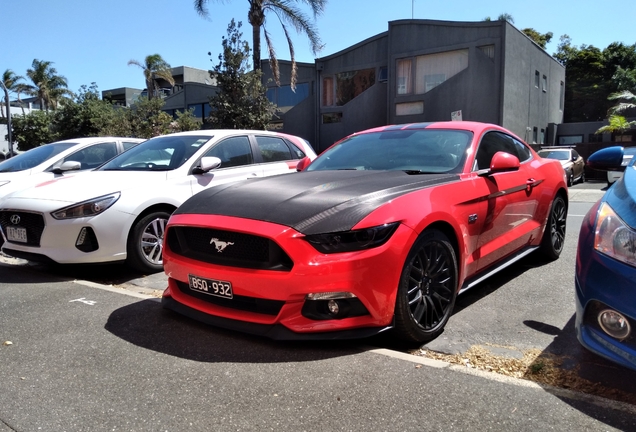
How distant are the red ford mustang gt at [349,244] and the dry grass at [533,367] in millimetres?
274

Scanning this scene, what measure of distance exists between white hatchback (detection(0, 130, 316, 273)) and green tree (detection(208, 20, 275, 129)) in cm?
1262

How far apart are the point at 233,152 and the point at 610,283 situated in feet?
16.2

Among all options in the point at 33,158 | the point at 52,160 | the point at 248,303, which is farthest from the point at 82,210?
the point at 33,158

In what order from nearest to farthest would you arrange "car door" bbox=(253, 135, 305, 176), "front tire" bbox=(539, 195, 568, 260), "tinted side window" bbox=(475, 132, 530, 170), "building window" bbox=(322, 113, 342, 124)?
"tinted side window" bbox=(475, 132, 530, 170), "front tire" bbox=(539, 195, 568, 260), "car door" bbox=(253, 135, 305, 176), "building window" bbox=(322, 113, 342, 124)

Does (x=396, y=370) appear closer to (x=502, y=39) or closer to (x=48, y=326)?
(x=48, y=326)

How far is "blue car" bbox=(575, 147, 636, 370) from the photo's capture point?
249cm

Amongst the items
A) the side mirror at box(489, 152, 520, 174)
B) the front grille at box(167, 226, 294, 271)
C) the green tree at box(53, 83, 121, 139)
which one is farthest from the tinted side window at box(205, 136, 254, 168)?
the green tree at box(53, 83, 121, 139)

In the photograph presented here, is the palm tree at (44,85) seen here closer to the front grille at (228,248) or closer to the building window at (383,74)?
the building window at (383,74)

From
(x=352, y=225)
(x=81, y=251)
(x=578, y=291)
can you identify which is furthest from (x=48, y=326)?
(x=578, y=291)

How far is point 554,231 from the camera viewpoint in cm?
579

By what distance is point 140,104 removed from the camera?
19.8 meters

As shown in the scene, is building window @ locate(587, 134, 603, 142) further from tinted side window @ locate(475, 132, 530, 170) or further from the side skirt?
the side skirt

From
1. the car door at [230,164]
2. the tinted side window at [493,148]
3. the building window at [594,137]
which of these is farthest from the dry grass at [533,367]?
the building window at [594,137]

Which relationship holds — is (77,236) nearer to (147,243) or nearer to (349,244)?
(147,243)
